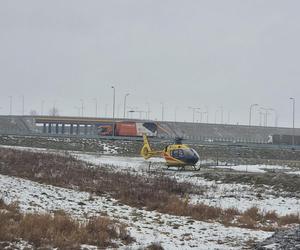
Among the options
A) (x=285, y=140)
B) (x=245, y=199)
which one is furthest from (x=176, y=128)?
(x=245, y=199)

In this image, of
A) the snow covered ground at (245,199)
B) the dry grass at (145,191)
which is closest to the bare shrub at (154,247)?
the dry grass at (145,191)

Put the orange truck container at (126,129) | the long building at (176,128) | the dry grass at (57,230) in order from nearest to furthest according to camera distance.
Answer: the dry grass at (57,230)
the orange truck container at (126,129)
the long building at (176,128)

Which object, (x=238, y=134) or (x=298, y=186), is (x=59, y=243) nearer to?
(x=298, y=186)

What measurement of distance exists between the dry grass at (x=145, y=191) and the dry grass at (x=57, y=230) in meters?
4.66

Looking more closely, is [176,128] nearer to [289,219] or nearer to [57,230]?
[289,219]

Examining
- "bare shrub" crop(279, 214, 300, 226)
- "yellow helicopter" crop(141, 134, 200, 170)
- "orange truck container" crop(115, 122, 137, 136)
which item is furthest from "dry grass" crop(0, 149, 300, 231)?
"orange truck container" crop(115, 122, 137, 136)

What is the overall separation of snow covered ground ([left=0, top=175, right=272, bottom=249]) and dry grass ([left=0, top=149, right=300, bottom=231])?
983mm

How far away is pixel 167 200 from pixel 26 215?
26.0 ft

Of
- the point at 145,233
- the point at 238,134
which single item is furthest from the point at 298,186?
the point at 238,134

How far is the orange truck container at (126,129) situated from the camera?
338 feet

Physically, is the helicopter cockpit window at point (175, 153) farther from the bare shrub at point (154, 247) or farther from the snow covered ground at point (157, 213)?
the bare shrub at point (154, 247)

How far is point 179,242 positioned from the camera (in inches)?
469

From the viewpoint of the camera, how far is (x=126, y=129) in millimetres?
103312

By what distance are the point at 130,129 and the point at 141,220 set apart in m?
88.3
